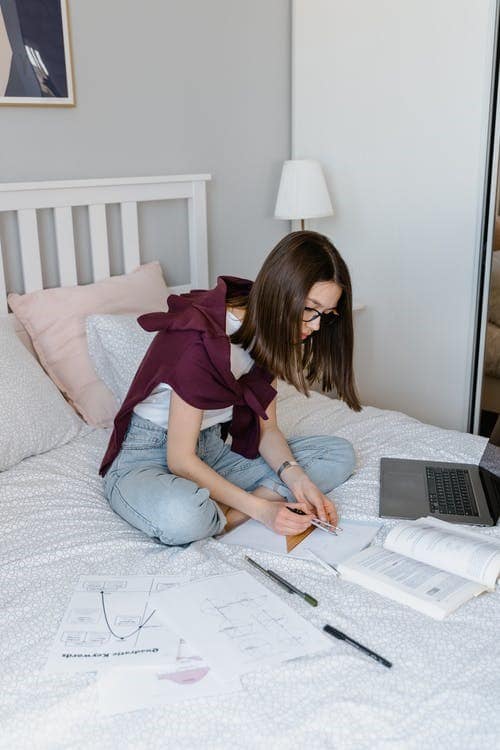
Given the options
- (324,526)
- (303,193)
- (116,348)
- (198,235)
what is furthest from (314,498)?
(303,193)

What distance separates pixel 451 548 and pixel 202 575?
0.39 metres

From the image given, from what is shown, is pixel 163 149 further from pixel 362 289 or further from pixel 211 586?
pixel 211 586

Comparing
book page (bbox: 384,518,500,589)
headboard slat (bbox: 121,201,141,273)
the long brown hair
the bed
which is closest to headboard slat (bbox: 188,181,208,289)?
headboard slat (bbox: 121,201,141,273)

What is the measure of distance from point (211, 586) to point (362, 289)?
5.69 ft

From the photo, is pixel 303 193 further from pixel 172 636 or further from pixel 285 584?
pixel 172 636

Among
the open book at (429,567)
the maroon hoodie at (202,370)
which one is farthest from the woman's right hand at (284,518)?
the maroon hoodie at (202,370)

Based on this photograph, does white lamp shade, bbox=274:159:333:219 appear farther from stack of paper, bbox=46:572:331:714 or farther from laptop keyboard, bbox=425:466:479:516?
stack of paper, bbox=46:572:331:714

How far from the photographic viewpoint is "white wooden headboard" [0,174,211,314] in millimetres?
2090

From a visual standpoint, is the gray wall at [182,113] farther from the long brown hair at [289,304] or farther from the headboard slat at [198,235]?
the long brown hair at [289,304]

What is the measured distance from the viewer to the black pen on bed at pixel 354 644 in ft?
3.28

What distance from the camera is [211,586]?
1.18 metres

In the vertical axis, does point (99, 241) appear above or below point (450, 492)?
above

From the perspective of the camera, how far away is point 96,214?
2230 mm

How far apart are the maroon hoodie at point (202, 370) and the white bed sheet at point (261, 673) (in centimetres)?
24
